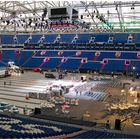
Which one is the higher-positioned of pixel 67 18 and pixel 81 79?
pixel 67 18

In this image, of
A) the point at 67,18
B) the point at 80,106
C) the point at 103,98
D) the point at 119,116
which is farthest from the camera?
the point at 67,18

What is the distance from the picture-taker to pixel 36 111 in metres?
26.2

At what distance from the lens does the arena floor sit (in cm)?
2623

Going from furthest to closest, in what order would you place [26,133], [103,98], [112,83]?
[112,83], [103,98], [26,133]

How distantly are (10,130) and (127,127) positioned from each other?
9.80 m

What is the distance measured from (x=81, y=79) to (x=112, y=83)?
508cm

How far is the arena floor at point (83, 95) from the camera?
86.1ft

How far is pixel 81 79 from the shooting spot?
4641cm

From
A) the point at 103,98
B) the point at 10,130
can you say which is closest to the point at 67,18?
the point at 103,98

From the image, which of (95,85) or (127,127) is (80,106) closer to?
(127,127)

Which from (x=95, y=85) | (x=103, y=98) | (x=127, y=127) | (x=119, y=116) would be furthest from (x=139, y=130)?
(x=95, y=85)

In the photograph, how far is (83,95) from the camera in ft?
116

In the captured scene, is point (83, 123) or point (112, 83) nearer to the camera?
point (83, 123)

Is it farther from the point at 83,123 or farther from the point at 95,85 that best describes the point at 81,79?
the point at 83,123
